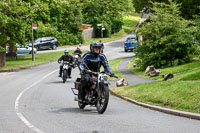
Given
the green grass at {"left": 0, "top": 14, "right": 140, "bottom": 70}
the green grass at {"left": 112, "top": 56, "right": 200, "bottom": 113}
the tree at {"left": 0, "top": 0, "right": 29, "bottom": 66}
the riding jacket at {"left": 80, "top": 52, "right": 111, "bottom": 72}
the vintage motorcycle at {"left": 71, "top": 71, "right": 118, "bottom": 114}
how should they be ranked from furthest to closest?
the green grass at {"left": 0, "top": 14, "right": 140, "bottom": 70} → the tree at {"left": 0, "top": 0, "right": 29, "bottom": 66} → the riding jacket at {"left": 80, "top": 52, "right": 111, "bottom": 72} → the green grass at {"left": 112, "top": 56, "right": 200, "bottom": 113} → the vintage motorcycle at {"left": 71, "top": 71, "right": 118, "bottom": 114}

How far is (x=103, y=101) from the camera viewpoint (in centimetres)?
1111

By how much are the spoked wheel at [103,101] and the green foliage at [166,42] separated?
1782cm

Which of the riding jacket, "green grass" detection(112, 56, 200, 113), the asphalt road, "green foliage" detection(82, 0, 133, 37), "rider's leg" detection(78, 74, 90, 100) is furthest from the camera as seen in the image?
"green foliage" detection(82, 0, 133, 37)

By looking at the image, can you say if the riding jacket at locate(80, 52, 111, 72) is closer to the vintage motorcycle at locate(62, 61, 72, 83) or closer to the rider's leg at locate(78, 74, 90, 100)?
the rider's leg at locate(78, 74, 90, 100)

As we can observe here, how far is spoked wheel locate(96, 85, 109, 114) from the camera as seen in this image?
10.8 meters

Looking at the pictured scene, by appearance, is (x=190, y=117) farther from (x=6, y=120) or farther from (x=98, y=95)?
(x=6, y=120)

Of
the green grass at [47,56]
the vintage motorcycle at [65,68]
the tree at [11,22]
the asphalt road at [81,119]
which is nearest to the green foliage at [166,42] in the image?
the vintage motorcycle at [65,68]

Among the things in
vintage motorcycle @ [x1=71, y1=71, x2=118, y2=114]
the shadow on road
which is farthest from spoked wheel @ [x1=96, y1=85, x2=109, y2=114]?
the shadow on road

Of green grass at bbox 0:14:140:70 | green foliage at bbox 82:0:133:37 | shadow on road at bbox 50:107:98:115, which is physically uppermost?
green foliage at bbox 82:0:133:37

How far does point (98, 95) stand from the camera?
11.3m

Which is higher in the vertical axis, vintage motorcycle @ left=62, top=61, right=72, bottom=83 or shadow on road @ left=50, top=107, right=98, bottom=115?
vintage motorcycle @ left=62, top=61, right=72, bottom=83

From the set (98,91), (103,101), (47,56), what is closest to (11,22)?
(47,56)

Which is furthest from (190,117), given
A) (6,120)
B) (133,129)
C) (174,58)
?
(174,58)

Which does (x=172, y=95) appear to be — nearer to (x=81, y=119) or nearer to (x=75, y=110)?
(x=75, y=110)
